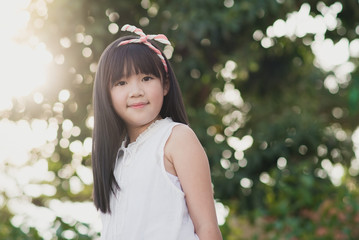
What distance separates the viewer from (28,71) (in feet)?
14.1

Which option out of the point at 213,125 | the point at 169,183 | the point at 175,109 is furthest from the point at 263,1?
the point at 169,183

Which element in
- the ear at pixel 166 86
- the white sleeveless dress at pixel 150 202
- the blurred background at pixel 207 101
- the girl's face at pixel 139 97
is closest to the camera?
the white sleeveless dress at pixel 150 202

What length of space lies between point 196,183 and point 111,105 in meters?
0.40

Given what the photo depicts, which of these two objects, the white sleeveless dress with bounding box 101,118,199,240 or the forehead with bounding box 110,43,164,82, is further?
the forehead with bounding box 110,43,164,82

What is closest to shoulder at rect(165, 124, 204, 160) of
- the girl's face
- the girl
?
the girl

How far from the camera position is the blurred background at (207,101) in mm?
4152

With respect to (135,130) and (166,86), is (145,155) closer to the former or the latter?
(135,130)

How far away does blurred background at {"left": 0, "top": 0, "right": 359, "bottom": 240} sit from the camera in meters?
4.15

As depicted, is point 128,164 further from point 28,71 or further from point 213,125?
point 213,125

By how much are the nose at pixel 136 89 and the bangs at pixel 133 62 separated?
0.11 feet

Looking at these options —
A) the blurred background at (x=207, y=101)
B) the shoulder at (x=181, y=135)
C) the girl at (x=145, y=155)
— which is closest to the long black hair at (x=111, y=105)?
the girl at (x=145, y=155)

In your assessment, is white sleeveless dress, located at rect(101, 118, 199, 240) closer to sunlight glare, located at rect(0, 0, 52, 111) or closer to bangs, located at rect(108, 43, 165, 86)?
bangs, located at rect(108, 43, 165, 86)

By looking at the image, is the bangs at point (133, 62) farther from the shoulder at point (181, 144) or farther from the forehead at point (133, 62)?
the shoulder at point (181, 144)

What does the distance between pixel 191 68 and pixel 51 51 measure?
103 centimetres
